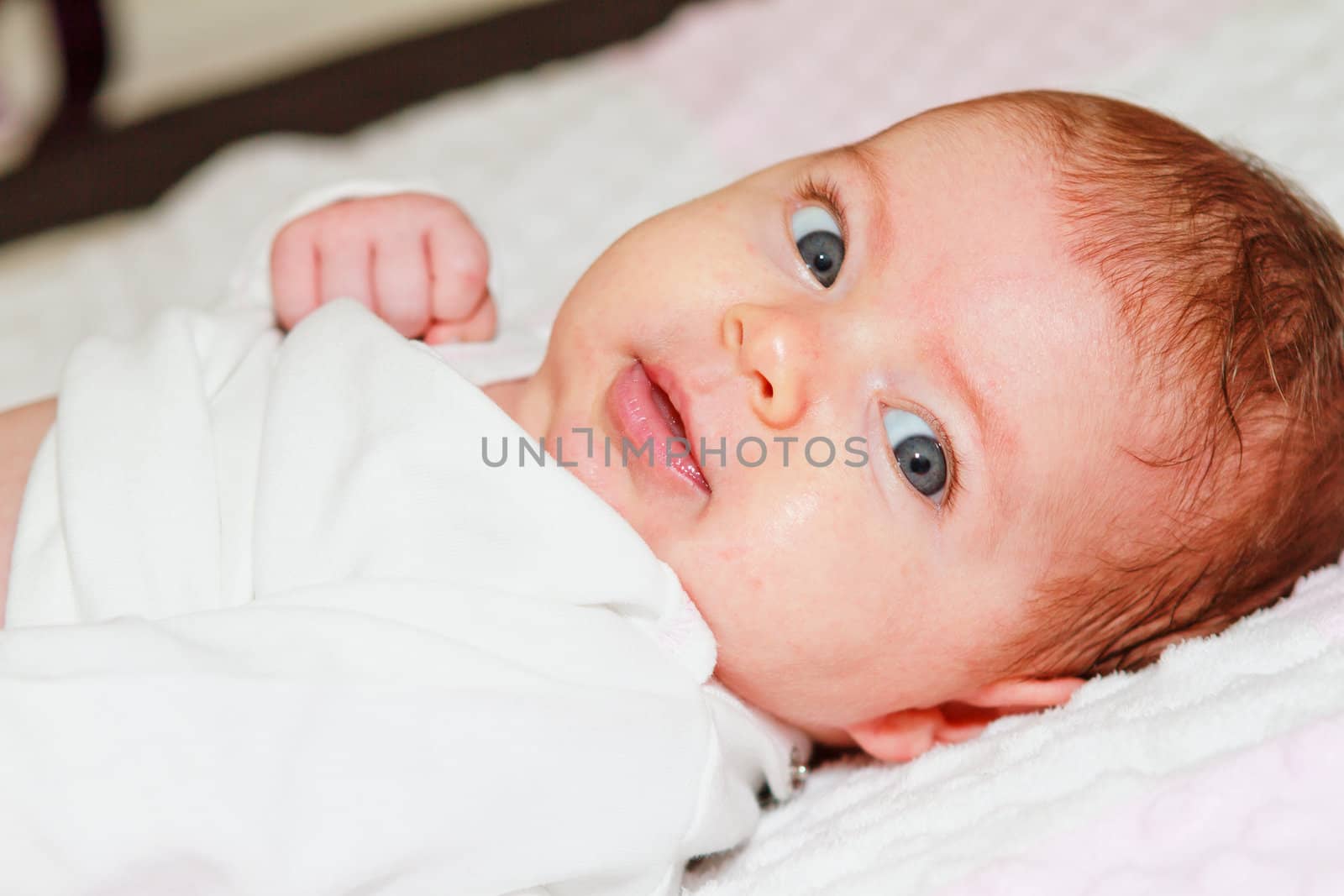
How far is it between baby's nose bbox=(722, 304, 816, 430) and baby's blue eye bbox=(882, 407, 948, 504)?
0.24ft

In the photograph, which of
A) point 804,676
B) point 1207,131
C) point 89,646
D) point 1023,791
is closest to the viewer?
point 89,646

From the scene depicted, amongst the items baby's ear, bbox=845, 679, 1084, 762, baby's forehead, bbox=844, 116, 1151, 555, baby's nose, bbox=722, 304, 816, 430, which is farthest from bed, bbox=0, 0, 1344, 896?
baby's nose, bbox=722, 304, 816, 430

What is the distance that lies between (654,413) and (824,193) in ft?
0.80

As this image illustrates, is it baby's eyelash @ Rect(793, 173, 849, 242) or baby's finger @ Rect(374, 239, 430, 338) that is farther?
baby's finger @ Rect(374, 239, 430, 338)

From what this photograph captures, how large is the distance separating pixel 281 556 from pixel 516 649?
7.6 inches

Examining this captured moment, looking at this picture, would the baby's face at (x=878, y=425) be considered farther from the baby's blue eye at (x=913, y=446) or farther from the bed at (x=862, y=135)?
the bed at (x=862, y=135)

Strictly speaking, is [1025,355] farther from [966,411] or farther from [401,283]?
[401,283]

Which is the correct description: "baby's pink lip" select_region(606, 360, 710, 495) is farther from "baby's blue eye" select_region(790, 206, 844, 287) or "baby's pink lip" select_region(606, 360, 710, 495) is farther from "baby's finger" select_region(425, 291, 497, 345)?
"baby's finger" select_region(425, 291, 497, 345)

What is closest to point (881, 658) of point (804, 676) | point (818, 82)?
point (804, 676)

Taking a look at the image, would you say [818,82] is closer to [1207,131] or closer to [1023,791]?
[1207,131]

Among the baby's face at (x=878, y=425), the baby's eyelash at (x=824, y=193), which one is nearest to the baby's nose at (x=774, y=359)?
the baby's face at (x=878, y=425)

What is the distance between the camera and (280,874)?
2.61 ft

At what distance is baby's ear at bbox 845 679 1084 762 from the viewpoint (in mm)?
1051

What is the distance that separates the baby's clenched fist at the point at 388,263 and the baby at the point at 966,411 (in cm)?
24
